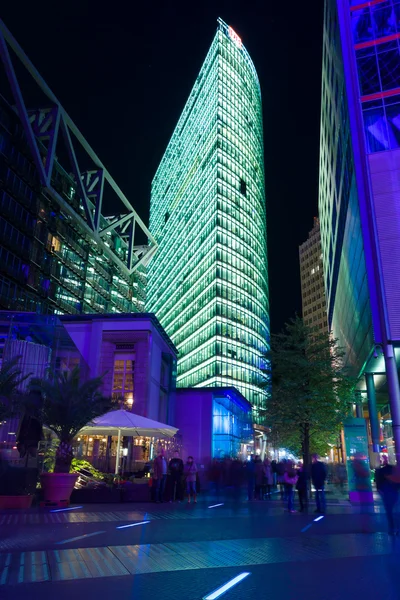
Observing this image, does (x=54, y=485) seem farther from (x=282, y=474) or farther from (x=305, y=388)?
(x=305, y=388)

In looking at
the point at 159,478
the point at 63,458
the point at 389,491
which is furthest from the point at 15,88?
the point at 389,491

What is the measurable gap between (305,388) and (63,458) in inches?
698

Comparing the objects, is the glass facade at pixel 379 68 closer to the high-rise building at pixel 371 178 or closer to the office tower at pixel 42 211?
the high-rise building at pixel 371 178

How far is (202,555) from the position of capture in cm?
768

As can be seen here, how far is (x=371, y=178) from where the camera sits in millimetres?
29766

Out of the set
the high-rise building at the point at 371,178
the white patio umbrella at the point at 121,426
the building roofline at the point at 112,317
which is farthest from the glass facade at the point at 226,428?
the white patio umbrella at the point at 121,426

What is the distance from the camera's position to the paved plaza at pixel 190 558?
559cm

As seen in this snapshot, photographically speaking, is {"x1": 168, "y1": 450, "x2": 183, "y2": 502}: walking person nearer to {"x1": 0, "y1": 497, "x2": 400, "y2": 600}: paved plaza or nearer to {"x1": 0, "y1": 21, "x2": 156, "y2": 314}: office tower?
{"x1": 0, "y1": 497, "x2": 400, "y2": 600}: paved plaza

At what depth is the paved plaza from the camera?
5.59m

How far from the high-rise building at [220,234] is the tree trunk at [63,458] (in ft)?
198

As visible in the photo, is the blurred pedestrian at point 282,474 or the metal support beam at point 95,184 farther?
the metal support beam at point 95,184

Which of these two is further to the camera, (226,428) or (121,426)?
(226,428)

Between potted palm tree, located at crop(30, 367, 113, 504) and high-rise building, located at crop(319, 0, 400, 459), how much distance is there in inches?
710

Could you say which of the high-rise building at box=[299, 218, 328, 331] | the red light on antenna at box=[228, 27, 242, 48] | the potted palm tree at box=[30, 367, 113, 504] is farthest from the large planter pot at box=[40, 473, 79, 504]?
the high-rise building at box=[299, 218, 328, 331]
